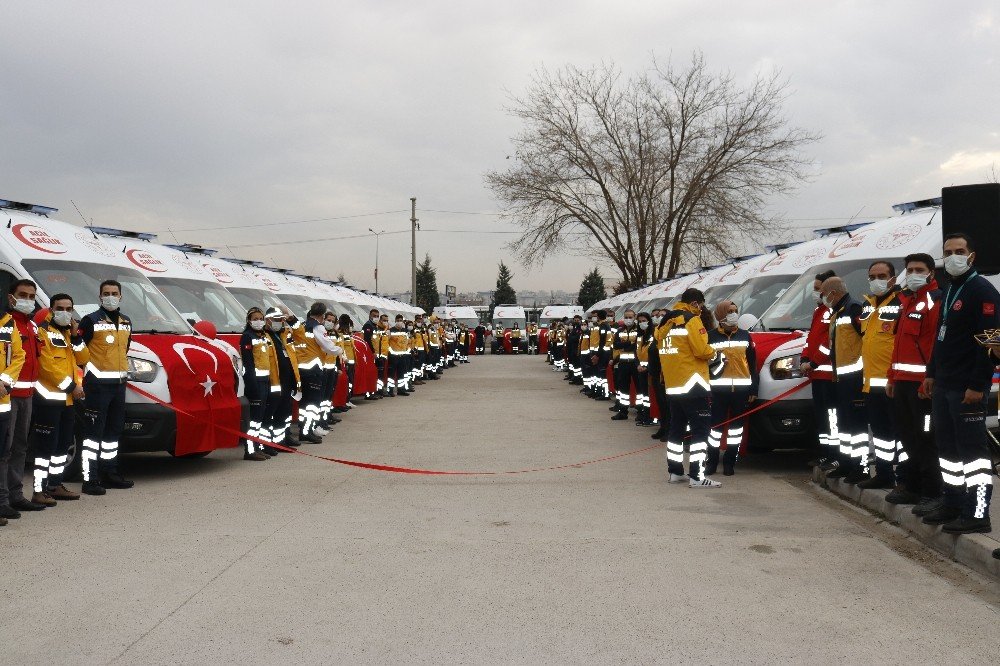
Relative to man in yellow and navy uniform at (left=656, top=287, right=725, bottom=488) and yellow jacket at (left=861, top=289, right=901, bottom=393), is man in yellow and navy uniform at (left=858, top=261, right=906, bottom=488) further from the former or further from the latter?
man in yellow and navy uniform at (left=656, top=287, right=725, bottom=488)

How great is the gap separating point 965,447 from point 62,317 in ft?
22.6

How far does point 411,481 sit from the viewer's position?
8891 millimetres

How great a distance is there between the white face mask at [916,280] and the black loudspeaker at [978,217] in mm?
1213

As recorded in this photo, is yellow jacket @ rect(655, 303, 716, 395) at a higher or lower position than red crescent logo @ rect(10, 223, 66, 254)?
lower

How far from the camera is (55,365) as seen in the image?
297 inches

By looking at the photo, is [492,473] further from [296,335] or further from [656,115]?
[656,115]

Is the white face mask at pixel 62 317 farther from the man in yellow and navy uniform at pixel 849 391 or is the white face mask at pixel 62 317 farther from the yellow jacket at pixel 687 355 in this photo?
the man in yellow and navy uniform at pixel 849 391

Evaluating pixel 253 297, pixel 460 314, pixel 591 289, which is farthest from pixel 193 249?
pixel 591 289

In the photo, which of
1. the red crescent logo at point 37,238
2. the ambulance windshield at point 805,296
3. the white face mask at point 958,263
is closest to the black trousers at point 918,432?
the white face mask at point 958,263

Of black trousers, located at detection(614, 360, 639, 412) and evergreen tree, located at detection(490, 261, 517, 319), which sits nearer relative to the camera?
black trousers, located at detection(614, 360, 639, 412)

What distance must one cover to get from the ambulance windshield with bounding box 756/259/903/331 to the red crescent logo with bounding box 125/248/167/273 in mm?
7703

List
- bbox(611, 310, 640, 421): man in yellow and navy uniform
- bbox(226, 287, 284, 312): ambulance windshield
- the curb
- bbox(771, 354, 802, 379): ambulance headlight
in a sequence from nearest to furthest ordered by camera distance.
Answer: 1. the curb
2. bbox(771, 354, 802, 379): ambulance headlight
3. bbox(611, 310, 640, 421): man in yellow and navy uniform
4. bbox(226, 287, 284, 312): ambulance windshield

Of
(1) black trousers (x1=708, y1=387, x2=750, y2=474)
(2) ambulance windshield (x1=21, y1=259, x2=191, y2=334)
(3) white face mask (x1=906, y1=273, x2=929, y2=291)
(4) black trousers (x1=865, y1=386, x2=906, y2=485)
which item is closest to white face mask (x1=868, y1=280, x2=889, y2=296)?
(3) white face mask (x1=906, y1=273, x2=929, y2=291)

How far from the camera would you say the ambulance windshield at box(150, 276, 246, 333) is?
40.0 ft
